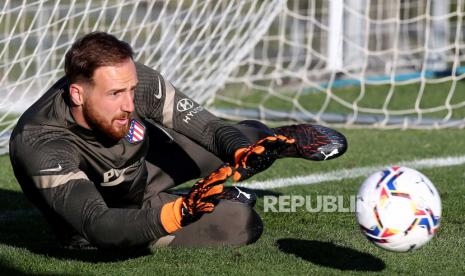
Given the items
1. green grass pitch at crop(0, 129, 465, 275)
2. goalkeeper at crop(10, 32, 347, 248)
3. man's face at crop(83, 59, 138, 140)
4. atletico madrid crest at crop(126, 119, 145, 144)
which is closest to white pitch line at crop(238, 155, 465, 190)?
green grass pitch at crop(0, 129, 465, 275)

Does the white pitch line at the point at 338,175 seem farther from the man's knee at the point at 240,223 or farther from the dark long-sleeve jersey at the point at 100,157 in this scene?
the dark long-sleeve jersey at the point at 100,157

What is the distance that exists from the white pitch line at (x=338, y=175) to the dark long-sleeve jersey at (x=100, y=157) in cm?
154

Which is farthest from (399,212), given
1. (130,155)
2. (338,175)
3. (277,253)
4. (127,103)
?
(338,175)

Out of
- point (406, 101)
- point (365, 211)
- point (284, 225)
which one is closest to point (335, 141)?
point (284, 225)

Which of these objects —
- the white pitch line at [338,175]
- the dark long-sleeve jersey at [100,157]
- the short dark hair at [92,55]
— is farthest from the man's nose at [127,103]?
the white pitch line at [338,175]

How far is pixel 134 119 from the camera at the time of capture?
4.63 meters

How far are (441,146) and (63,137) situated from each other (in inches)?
163

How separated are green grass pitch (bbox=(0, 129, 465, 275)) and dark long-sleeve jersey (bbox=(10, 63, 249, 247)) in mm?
286

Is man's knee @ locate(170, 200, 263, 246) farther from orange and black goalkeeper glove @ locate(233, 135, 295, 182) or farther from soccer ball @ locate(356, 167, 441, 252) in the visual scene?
soccer ball @ locate(356, 167, 441, 252)

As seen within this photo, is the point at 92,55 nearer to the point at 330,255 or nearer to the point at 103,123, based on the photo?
the point at 103,123

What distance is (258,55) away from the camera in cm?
1159

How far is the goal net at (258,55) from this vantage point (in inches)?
284

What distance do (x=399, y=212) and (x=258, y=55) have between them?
25.6ft

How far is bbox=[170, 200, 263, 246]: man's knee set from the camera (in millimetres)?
4664
